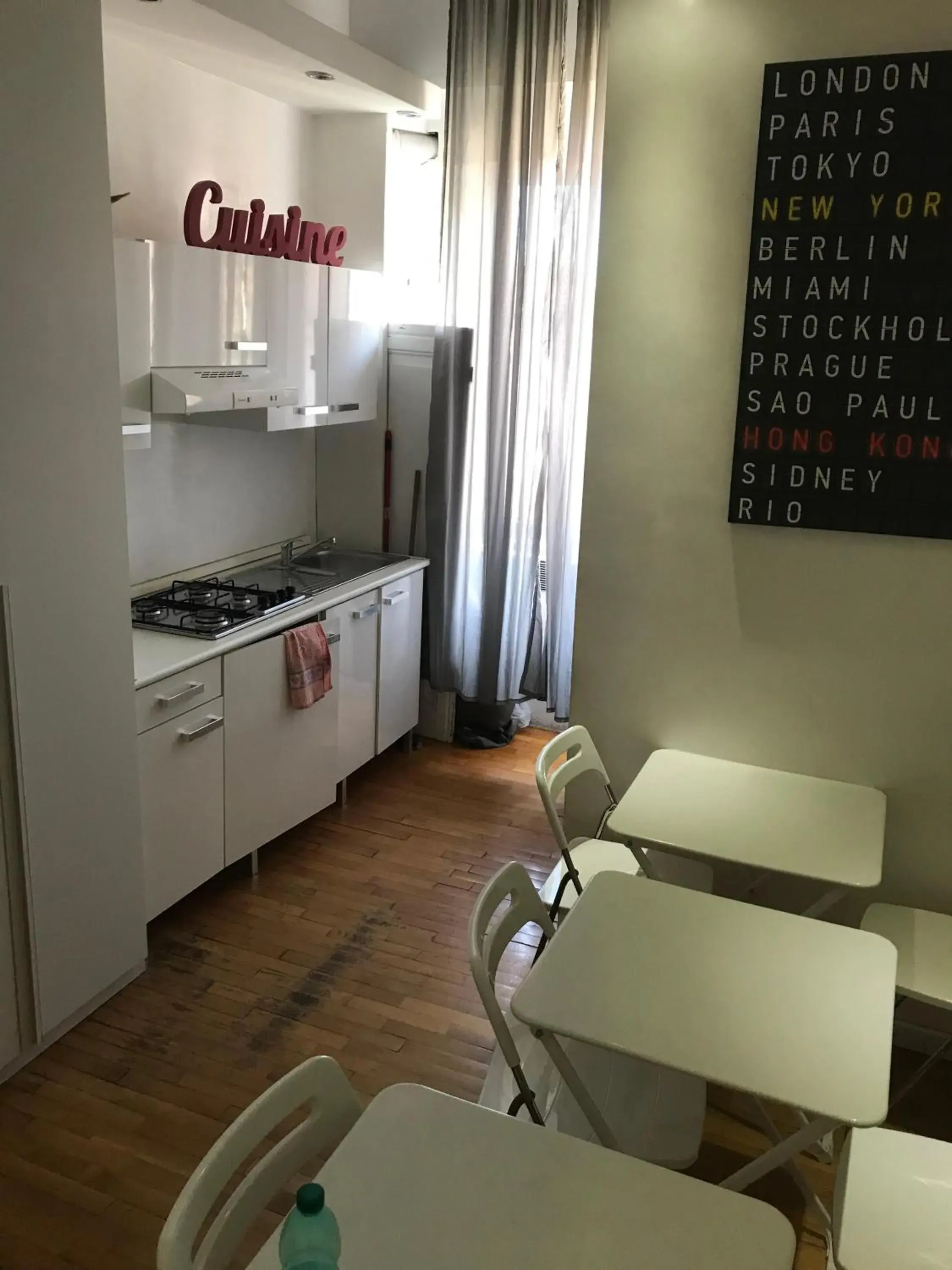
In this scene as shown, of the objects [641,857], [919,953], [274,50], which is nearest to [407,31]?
[274,50]

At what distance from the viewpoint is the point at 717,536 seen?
111 inches

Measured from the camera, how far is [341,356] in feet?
13.5

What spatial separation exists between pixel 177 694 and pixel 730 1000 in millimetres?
1883

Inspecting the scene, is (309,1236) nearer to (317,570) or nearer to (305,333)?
(305,333)

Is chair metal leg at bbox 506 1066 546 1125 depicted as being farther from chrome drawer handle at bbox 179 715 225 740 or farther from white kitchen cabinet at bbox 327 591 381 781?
white kitchen cabinet at bbox 327 591 381 781

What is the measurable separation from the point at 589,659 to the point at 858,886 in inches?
42.5

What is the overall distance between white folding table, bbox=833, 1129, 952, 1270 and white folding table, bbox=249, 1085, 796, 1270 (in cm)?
41

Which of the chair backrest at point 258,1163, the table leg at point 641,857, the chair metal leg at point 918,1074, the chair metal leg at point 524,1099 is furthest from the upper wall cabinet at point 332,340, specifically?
the chair metal leg at point 918,1074

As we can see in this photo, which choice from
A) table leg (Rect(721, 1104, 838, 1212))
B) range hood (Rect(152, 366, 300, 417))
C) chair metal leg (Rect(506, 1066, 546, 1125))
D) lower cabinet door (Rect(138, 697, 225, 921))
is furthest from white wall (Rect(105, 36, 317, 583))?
table leg (Rect(721, 1104, 838, 1212))

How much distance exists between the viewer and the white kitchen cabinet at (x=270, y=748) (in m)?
3.35

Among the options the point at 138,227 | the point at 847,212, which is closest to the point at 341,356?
the point at 138,227

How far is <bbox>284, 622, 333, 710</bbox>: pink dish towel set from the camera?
3.54m

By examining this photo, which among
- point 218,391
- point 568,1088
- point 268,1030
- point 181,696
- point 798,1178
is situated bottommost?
point 268,1030

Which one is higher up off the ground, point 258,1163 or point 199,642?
point 199,642
